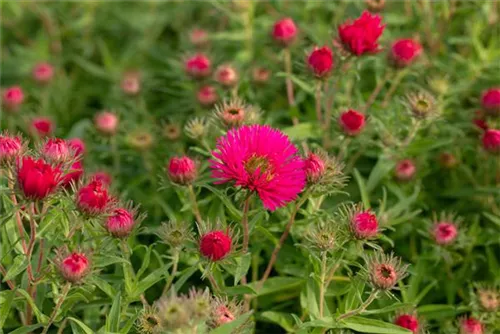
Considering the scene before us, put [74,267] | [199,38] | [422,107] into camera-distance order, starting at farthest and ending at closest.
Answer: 1. [199,38]
2. [422,107]
3. [74,267]

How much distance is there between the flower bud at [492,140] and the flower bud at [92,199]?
1.44m

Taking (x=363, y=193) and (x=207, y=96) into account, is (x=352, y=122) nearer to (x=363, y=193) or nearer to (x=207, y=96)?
(x=363, y=193)

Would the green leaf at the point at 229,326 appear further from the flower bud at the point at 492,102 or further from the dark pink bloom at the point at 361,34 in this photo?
the flower bud at the point at 492,102

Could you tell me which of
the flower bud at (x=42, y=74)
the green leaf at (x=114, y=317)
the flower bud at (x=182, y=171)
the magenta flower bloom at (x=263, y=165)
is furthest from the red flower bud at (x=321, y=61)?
the flower bud at (x=42, y=74)

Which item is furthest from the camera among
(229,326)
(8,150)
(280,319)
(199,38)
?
(199,38)

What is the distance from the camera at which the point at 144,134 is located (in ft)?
10.1

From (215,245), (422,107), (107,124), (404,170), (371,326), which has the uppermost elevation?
(422,107)

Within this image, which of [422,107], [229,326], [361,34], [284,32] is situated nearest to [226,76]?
[284,32]

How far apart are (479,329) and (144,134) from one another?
60.1 inches

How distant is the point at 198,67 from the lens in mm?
3047

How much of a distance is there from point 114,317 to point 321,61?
1078 millimetres

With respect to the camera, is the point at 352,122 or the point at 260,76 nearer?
the point at 352,122

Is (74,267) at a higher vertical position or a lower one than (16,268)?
higher

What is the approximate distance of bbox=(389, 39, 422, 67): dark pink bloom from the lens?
276cm
